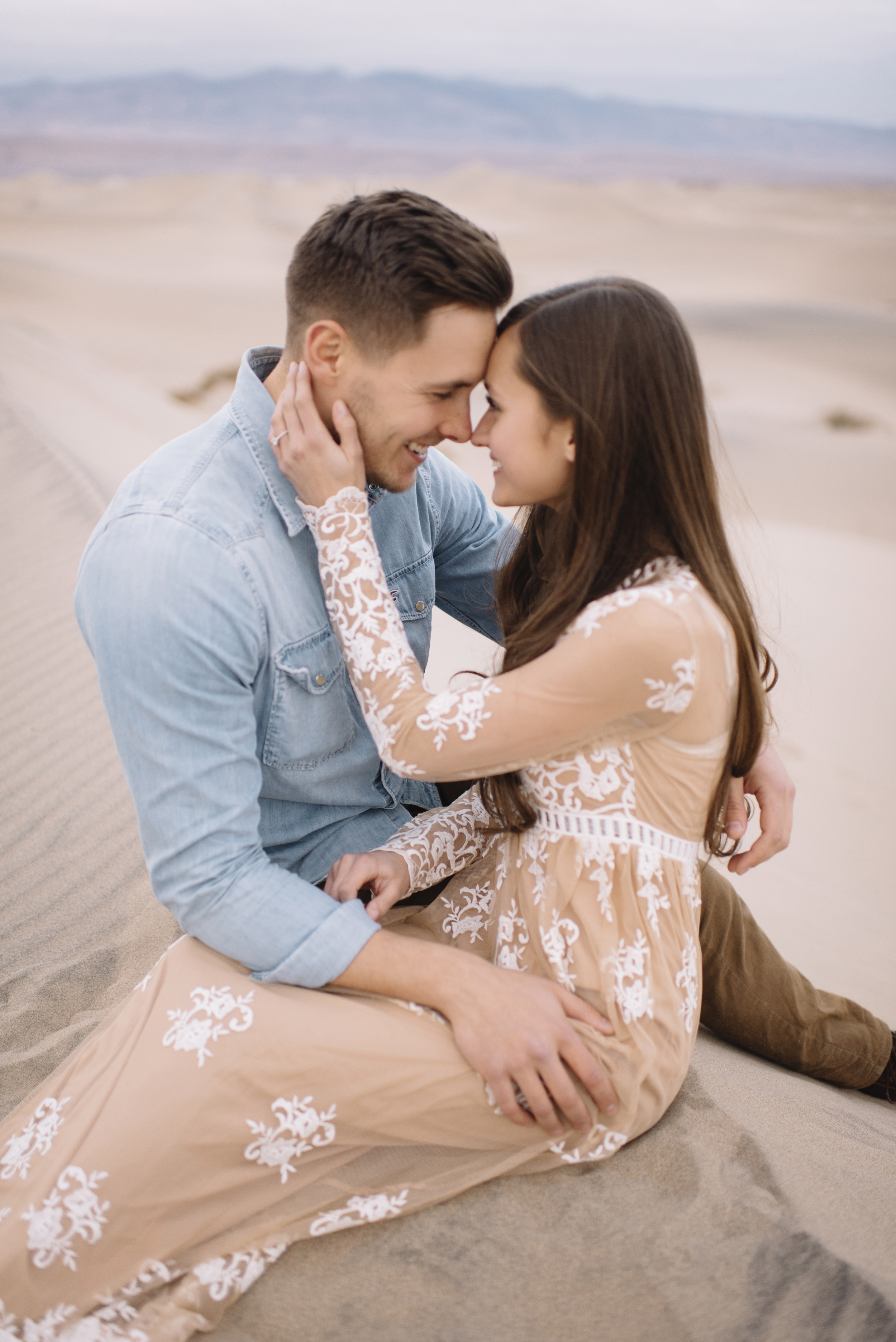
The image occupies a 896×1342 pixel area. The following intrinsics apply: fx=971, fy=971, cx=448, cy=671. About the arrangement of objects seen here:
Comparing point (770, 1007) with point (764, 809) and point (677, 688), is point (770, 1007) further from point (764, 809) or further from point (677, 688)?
point (677, 688)

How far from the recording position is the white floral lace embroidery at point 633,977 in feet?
6.32

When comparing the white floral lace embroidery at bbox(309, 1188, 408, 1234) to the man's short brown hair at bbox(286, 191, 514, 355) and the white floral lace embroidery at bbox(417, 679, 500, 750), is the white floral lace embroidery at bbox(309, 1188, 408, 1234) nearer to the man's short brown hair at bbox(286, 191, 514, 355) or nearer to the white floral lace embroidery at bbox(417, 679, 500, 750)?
the white floral lace embroidery at bbox(417, 679, 500, 750)

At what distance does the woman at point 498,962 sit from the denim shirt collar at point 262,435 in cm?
9

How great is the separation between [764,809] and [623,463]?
3.53ft

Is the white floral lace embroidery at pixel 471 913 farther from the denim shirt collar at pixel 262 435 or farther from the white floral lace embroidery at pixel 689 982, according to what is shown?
the denim shirt collar at pixel 262 435

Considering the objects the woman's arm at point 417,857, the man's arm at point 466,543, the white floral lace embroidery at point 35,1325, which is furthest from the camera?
the man's arm at point 466,543

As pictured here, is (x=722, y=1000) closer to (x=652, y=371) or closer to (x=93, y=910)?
(x=652, y=371)

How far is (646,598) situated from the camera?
1.84m

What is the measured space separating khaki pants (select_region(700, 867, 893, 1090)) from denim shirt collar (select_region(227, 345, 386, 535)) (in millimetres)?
1382

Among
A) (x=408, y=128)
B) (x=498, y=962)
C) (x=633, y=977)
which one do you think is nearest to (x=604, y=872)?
(x=633, y=977)

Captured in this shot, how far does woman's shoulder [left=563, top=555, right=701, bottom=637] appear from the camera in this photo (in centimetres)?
184

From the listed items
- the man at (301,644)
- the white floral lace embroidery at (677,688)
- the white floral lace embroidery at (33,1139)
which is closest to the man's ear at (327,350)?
the man at (301,644)

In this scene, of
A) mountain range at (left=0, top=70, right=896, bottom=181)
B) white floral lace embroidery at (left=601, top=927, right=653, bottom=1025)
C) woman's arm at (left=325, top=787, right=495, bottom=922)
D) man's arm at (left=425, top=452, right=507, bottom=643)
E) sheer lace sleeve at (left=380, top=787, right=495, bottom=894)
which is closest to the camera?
white floral lace embroidery at (left=601, top=927, right=653, bottom=1025)

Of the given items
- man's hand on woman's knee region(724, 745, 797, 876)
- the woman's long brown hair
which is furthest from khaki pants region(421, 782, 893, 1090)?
the woman's long brown hair
